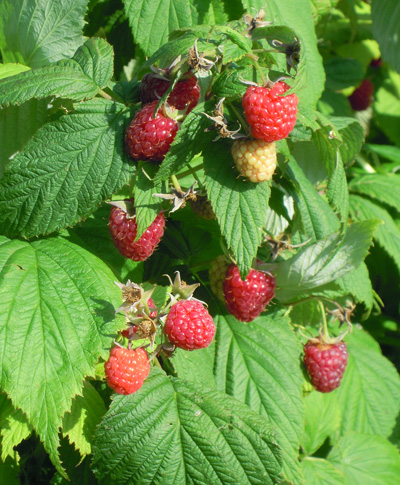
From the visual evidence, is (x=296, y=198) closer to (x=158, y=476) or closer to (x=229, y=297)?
(x=229, y=297)

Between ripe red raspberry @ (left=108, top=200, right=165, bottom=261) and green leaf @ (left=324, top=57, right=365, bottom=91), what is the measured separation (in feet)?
5.38

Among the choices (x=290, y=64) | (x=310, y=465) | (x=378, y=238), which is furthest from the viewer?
(x=378, y=238)

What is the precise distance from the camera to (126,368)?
1033mm

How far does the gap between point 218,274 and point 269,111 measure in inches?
20.5

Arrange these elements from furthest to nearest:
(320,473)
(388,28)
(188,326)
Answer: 1. (388,28)
2. (320,473)
3. (188,326)

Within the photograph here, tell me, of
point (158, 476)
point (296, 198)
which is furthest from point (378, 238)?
point (158, 476)

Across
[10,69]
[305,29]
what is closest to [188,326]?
[10,69]

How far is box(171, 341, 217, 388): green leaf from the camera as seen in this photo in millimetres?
1247

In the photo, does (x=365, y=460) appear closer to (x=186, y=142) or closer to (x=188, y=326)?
(x=188, y=326)

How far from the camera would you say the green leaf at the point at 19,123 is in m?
1.26

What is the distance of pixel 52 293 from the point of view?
3.51 feet

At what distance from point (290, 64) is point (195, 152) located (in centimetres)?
23

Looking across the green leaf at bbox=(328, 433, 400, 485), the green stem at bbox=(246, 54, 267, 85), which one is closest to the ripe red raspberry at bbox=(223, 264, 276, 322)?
the green stem at bbox=(246, 54, 267, 85)

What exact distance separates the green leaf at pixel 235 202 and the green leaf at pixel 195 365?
34cm
